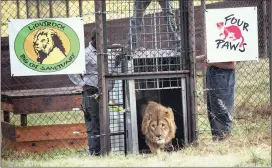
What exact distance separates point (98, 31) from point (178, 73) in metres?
1.16

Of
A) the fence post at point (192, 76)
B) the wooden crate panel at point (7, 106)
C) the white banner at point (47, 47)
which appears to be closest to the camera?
the white banner at point (47, 47)

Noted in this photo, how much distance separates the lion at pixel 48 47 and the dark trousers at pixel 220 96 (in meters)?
2.15

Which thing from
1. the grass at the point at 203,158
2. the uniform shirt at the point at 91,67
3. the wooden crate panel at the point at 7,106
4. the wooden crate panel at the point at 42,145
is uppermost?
the uniform shirt at the point at 91,67

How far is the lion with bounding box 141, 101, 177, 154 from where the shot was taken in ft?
26.2

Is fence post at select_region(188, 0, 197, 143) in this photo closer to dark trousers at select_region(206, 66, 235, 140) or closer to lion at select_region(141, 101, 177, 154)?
lion at select_region(141, 101, 177, 154)

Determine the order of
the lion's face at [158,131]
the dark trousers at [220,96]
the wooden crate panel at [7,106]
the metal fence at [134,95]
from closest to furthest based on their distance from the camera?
the metal fence at [134,95] → the lion's face at [158,131] → the dark trousers at [220,96] → the wooden crate panel at [7,106]

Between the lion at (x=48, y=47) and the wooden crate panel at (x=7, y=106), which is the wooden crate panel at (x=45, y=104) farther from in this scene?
the lion at (x=48, y=47)

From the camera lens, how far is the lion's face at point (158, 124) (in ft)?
26.2

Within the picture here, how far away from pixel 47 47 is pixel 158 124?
1.73 m

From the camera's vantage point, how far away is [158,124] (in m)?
8.02

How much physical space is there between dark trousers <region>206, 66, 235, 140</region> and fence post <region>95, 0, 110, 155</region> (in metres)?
1.53

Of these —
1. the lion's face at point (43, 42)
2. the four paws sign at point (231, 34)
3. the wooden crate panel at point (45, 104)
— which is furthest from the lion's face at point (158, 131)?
the wooden crate panel at point (45, 104)

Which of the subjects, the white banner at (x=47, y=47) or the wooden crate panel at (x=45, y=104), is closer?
the white banner at (x=47, y=47)

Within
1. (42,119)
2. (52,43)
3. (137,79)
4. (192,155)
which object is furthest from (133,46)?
(42,119)
